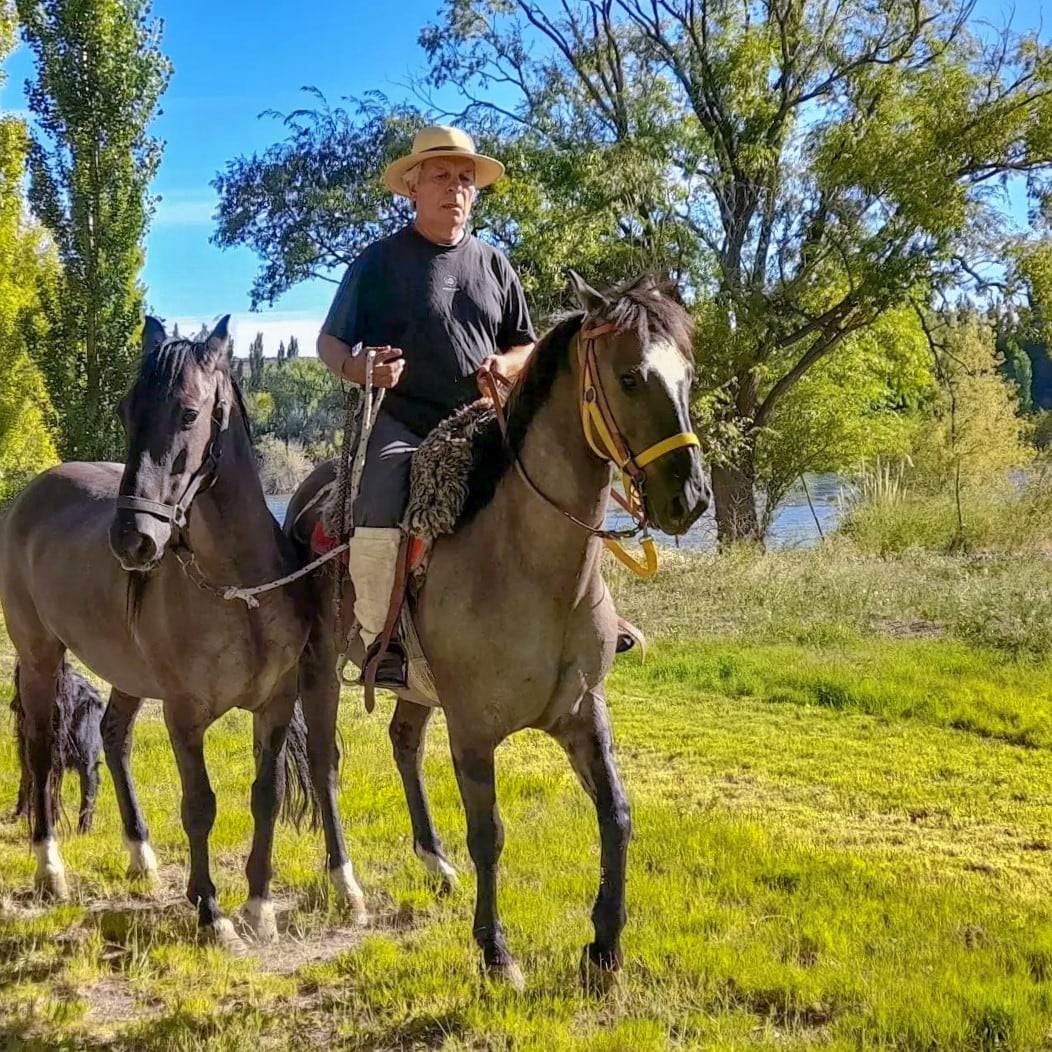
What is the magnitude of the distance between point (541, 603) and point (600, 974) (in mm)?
1339

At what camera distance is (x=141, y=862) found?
4.58 m

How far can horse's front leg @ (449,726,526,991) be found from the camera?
10.5 ft

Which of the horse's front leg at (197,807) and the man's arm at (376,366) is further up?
the man's arm at (376,366)

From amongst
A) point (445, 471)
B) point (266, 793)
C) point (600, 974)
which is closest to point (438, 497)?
point (445, 471)

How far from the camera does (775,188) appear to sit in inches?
701

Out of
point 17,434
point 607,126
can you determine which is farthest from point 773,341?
point 17,434

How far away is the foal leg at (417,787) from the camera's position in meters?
4.46

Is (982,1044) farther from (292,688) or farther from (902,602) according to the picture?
(902,602)

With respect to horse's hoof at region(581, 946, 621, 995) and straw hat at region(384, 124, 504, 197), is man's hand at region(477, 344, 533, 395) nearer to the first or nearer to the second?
straw hat at region(384, 124, 504, 197)

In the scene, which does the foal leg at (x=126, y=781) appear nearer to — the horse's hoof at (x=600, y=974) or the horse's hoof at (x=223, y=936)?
the horse's hoof at (x=223, y=936)

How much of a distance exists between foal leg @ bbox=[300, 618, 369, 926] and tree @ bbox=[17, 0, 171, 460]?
381 inches

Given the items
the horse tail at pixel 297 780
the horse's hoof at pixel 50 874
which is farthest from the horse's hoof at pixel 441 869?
the horse's hoof at pixel 50 874

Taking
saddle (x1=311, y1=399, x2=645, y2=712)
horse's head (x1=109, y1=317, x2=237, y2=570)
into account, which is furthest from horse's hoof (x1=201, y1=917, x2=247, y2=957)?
horse's head (x1=109, y1=317, x2=237, y2=570)

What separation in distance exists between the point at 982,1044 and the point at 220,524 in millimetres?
3135
